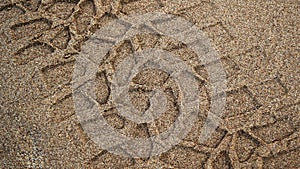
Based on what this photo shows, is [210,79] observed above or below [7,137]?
above

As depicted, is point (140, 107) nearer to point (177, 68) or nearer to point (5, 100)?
point (177, 68)

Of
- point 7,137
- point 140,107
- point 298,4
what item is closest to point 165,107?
point 140,107

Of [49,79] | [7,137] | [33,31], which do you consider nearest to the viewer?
[7,137]

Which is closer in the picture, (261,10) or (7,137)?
(7,137)

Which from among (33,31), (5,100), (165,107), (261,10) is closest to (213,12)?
(261,10)

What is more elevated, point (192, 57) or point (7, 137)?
point (192, 57)

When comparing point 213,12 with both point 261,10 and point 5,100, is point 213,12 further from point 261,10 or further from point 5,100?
point 5,100

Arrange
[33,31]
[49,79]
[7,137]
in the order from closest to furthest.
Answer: [7,137]
[49,79]
[33,31]

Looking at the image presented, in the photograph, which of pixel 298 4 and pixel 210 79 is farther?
pixel 298 4

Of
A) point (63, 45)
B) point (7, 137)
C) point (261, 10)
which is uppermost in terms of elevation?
point (261, 10)
